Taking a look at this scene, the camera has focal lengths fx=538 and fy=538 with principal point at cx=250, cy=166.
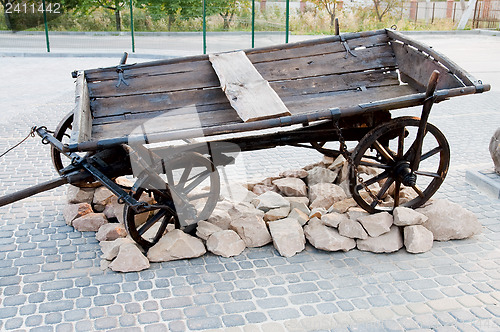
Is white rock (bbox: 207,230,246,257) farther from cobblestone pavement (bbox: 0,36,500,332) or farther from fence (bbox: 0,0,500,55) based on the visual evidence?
Result: fence (bbox: 0,0,500,55)

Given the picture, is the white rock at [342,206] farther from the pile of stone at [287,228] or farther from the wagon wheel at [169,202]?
the wagon wheel at [169,202]

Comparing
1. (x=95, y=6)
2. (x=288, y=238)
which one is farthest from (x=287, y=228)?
(x=95, y=6)

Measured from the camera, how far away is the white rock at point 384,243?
4551mm

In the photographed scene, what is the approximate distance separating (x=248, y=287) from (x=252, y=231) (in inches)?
27.8

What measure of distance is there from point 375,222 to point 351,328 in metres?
1.25

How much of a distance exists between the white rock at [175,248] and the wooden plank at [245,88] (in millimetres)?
1142

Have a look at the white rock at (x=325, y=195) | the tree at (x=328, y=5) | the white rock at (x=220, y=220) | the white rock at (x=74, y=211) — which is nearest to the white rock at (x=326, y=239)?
the white rock at (x=325, y=195)

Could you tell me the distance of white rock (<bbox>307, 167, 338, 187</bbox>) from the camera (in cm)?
568

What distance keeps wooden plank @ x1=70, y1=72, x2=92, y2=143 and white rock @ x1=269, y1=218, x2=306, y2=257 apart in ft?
5.77

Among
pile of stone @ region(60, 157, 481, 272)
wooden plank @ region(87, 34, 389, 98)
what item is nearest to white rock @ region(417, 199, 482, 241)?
pile of stone @ region(60, 157, 481, 272)

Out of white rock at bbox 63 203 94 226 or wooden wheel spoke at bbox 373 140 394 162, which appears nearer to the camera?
wooden wheel spoke at bbox 373 140 394 162

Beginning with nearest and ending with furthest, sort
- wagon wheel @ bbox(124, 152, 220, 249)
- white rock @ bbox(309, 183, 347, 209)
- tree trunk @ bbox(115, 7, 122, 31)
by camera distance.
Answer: wagon wheel @ bbox(124, 152, 220, 249)
white rock @ bbox(309, 183, 347, 209)
tree trunk @ bbox(115, 7, 122, 31)

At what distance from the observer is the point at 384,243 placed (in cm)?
458

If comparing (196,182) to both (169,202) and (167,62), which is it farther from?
(167,62)
